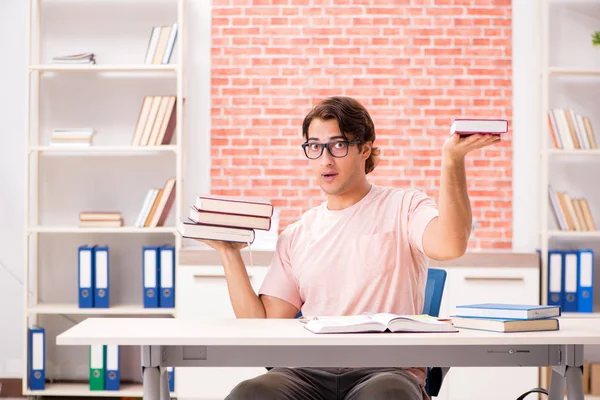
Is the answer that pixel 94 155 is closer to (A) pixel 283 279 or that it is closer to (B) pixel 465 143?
(A) pixel 283 279

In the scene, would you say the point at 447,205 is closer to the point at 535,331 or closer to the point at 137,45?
the point at 535,331

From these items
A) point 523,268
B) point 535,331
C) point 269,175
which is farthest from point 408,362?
point 269,175

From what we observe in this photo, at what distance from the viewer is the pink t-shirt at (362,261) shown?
212cm

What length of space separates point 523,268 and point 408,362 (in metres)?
2.20

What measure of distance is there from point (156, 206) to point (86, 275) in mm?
521

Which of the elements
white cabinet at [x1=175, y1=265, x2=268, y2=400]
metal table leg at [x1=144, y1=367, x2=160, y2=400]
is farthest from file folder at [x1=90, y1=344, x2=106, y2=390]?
metal table leg at [x1=144, y1=367, x2=160, y2=400]

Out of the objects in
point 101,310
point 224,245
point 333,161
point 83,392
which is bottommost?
point 83,392

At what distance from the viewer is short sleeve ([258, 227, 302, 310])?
7.35 feet

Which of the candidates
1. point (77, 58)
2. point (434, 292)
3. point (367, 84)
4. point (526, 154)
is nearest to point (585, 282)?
point (526, 154)

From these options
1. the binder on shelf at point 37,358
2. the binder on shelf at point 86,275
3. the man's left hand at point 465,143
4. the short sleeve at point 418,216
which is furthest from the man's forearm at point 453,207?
the binder on shelf at point 37,358

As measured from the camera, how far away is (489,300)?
146 inches

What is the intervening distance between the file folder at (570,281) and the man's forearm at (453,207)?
215 centimetres

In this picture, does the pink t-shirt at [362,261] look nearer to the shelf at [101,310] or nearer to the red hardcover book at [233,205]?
the red hardcover book at [233,205]

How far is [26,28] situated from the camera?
13.6 ft
